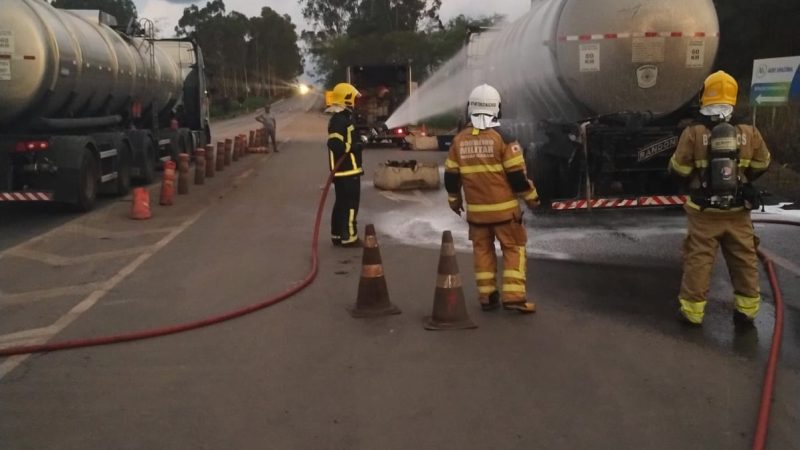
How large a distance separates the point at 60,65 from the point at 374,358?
8.66 m

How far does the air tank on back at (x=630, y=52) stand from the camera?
996 cm

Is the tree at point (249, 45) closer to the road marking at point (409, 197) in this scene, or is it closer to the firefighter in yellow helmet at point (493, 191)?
the road marking at point (409, 197)

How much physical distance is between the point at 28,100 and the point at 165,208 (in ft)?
9.23

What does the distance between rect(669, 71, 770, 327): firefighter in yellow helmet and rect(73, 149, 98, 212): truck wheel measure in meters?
9.28

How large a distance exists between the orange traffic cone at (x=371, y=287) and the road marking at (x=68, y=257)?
3.95 meters

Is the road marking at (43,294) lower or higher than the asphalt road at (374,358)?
higher

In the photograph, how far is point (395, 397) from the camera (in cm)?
502

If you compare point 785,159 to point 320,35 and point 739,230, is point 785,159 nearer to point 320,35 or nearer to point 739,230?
point 739,230

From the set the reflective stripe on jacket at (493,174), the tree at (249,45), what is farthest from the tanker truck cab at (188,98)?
the tree at (249,45)

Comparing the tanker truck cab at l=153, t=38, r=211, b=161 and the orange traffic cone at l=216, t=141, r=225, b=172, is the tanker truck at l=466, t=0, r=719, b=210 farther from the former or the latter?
the tanker truck cab at l=153, t=38, r=211, b=161

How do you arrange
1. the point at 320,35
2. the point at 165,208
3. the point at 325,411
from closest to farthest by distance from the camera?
the point at 325,411
the point at 165,208
the point at 320,35

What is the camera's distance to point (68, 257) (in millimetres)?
9766

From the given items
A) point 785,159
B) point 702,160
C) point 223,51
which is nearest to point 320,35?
point 223,51

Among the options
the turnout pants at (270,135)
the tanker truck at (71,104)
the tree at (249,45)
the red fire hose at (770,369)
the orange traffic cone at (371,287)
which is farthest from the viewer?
the tree at (249,45)
